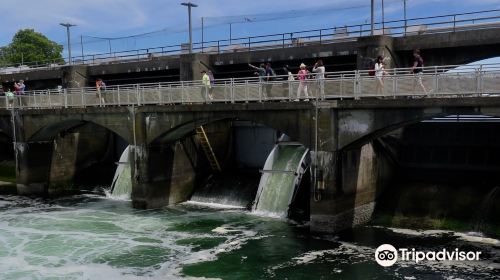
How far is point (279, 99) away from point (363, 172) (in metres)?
5.01

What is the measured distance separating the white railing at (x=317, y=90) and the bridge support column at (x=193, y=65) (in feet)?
25.4

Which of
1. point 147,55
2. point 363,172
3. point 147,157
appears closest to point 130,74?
point 147,55

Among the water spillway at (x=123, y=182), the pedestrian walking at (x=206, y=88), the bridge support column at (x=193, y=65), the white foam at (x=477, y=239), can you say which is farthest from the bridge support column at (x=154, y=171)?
the white foam at (x=477, y=239)

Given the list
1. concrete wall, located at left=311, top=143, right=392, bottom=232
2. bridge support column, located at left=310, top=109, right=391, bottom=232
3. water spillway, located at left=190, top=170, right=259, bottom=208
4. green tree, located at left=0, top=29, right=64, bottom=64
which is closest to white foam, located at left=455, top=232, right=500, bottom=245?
concrete wall, located at left=311, top=143, right=392, bottom=232

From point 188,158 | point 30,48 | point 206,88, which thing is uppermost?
point 30,48

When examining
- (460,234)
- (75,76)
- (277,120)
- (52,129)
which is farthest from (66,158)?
(460,234)

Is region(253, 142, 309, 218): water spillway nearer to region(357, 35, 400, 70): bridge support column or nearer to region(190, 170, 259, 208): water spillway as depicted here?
region(190, 170, 259, 208): water spillway

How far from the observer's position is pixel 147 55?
1780 inches

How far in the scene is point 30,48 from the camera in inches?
3947

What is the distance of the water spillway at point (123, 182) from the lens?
31.0 m

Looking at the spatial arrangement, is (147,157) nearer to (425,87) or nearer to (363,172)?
(363,172)

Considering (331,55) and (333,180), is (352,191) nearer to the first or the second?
(333,180)

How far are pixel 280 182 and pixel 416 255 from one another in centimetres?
873

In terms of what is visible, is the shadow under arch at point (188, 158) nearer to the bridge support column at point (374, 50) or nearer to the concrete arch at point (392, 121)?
the concrete arch at point (392, 121)
